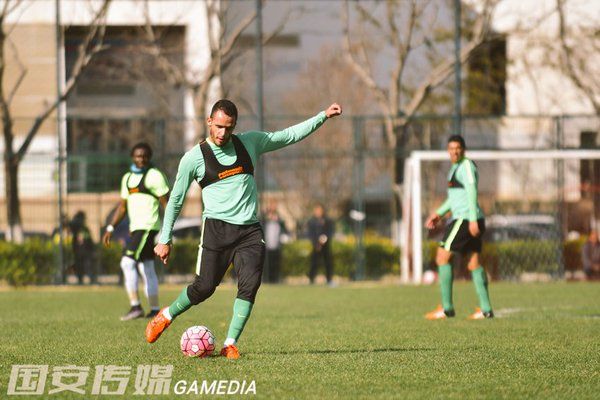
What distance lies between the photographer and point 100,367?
27.1ft

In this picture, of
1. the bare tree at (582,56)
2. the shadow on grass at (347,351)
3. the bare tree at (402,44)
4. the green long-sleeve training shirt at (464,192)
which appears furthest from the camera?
the bare tree at (582,56)

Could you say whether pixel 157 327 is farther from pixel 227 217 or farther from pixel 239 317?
pixel 227 217

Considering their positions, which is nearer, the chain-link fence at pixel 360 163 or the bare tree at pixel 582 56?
the chain-link fence at pixel 360 163

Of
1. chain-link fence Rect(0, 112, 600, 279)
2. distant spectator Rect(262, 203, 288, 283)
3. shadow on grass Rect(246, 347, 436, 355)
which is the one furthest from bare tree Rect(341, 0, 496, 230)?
shadow on grass Rect(246, 347, 436, 355)

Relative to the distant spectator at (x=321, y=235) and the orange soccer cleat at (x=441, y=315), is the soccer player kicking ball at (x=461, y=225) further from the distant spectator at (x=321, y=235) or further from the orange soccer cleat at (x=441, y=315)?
the distant spectator at (x=321, y=235)

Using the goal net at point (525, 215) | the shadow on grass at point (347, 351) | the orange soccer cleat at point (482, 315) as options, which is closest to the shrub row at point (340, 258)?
the goal net at point (525, 215)

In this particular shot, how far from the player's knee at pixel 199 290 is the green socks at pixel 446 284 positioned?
4765 millimetres

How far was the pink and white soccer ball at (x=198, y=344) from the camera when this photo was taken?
8.84 m

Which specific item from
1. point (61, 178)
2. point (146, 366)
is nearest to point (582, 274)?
point (61, 178)

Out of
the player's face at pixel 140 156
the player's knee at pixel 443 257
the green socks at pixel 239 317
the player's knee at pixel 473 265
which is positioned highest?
the player's face at pixel 140 156

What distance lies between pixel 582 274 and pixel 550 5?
723cm

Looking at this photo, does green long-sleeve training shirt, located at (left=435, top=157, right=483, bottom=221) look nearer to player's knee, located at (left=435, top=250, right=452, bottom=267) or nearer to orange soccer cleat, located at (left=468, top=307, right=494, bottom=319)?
player's knee, located at (left=435, top=250, right=452, bottom=267)

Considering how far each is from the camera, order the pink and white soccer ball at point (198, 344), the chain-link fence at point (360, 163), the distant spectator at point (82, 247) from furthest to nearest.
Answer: the chain-link fence at point (360, 163) → the distant spectator at point (82, 247) → the pink and white soccer ball at point (198, 344)

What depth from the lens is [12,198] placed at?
25328 mm
